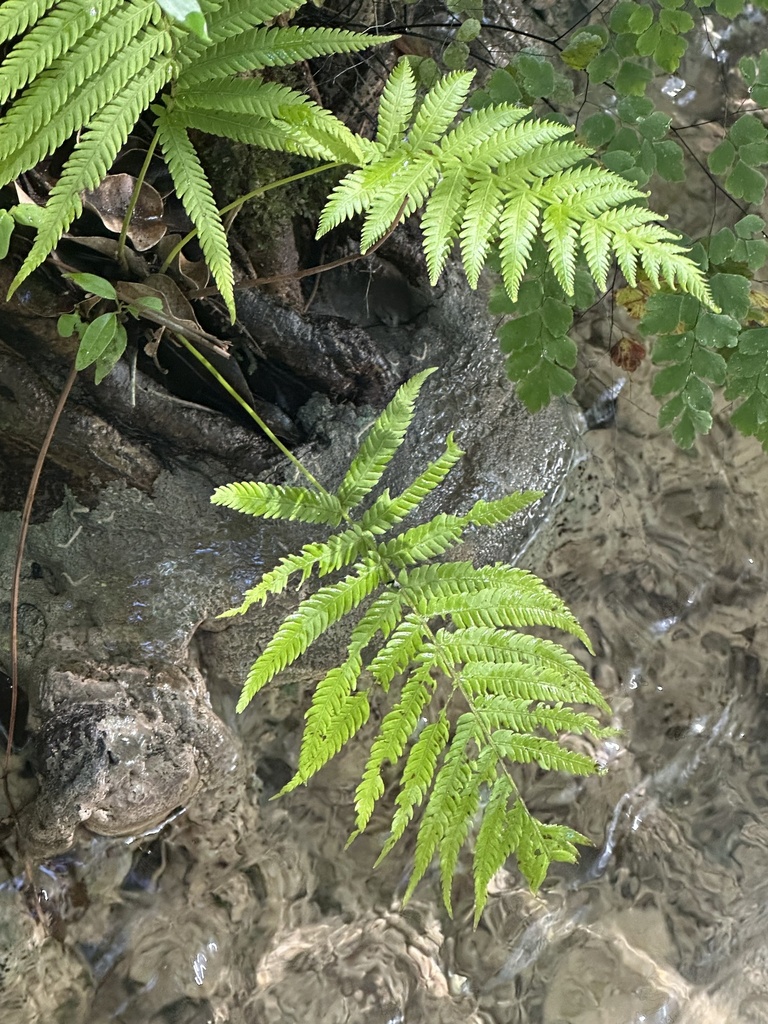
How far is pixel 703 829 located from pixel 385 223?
2.68m

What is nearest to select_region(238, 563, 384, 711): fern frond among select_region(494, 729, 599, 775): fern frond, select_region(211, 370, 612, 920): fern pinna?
select_region(211, 370, 612, 920): fern pinna

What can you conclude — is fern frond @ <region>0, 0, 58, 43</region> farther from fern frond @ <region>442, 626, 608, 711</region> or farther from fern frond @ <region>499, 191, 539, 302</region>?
fern frond @ <region>442, 626, 608, 711</region>

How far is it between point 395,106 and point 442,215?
0.94 ft

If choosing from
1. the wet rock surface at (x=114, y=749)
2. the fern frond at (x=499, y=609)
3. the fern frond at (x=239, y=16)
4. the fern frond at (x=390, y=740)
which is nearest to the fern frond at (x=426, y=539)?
the fern frond at (x=499, y=609)

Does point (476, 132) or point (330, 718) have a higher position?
point (476, 132)

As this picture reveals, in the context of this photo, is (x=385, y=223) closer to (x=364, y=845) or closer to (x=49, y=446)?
(x=49, y=446)

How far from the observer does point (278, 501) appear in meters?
2.05

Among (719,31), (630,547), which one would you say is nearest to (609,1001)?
(630,547)

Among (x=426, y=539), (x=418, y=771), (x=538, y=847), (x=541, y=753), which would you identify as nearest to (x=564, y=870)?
(x=538, y=847)

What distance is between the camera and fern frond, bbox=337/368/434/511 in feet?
6.75

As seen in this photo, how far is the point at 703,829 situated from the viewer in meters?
3.14

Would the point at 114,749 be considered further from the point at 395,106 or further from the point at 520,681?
the point at 395,106

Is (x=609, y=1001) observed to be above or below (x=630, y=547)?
below

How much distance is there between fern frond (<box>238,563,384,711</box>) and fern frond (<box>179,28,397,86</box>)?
46.6 inches
